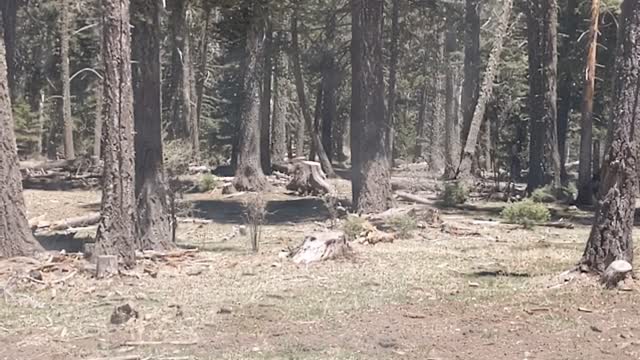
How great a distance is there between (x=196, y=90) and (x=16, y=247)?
2929 centimetres

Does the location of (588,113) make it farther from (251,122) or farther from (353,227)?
(353,227)

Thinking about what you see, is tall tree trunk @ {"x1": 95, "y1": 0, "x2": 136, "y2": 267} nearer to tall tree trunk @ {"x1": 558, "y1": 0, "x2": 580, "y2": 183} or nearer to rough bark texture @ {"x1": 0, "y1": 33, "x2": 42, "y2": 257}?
rough bark texture @ {"x1": 0, "y1": 33, "x2": 42, "y2": 257}

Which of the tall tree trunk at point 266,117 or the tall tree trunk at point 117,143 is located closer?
the tall tree trunk at point 117,143

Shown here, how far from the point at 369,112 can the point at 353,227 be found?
414cm

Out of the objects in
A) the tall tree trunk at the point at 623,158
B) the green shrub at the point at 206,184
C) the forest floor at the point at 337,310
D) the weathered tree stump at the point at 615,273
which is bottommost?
the forest floor at the point at 337,310

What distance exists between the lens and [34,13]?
35500mm

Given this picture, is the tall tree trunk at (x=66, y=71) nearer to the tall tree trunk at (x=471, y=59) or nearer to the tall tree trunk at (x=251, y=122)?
the tall tree trunk at (x=251, y=122)

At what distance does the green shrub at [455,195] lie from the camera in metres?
22.7

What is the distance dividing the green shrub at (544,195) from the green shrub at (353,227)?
9231 millimetres

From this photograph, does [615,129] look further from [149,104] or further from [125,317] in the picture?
[149,104]

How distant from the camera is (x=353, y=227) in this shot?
48.3 ft

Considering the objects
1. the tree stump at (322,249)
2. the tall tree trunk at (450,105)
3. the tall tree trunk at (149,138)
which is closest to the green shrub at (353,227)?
the tree stump at (322,249)

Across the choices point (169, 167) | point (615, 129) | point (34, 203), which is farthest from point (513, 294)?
point (34, 203)

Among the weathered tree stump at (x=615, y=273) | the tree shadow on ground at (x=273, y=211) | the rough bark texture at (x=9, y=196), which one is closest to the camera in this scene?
the weathered tree stump at (x=615, y=273)
